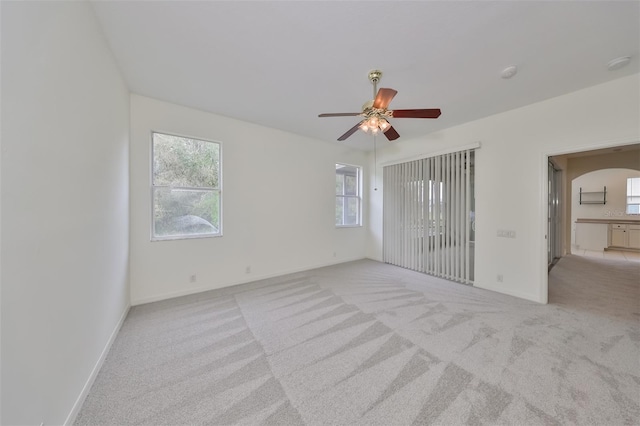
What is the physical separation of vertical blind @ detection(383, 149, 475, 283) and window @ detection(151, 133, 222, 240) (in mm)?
3750

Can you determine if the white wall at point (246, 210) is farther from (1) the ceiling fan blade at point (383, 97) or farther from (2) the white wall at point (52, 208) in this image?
(1) the ceiling fan blade at point (383, 97)

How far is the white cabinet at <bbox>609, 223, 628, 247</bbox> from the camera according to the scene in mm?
6594

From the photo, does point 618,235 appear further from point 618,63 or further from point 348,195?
point 348,195

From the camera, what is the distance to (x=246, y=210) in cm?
404

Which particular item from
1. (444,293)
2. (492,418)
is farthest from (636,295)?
(492,418)

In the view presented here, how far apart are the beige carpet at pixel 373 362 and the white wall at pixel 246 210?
0.54 m

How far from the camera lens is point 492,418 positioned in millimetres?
1445

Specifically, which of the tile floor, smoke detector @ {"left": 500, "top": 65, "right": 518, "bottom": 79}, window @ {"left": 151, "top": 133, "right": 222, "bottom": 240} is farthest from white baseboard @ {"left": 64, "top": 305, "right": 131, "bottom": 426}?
the tile floor

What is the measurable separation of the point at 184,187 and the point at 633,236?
11528 millimetres

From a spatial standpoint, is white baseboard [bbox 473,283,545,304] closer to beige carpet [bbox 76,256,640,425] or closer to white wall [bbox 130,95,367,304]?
beige carpet [bbox 76,256,640,425]

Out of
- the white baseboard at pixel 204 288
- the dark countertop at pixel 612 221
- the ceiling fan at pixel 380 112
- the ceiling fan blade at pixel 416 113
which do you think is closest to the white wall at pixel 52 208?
the white baseboard at pixel 204 288

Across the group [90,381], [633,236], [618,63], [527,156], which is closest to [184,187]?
[90,381]

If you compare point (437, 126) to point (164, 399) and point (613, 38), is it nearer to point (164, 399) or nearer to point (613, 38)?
point (613, 38)

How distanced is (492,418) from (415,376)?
1.62ft
